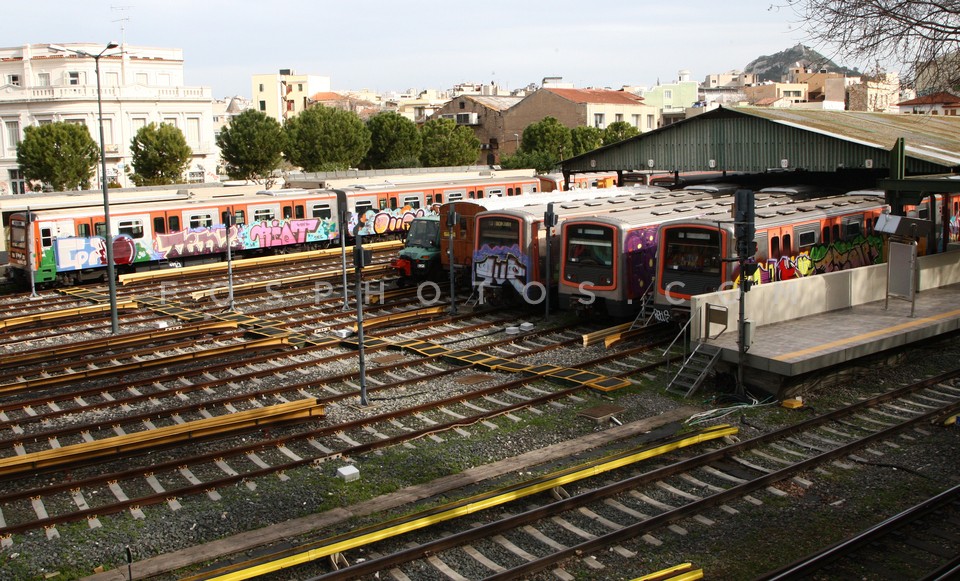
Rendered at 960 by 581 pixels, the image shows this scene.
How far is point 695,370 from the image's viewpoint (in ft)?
49.3

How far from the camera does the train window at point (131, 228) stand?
89.3 feet

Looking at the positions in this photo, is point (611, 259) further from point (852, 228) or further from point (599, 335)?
point (852, 228)

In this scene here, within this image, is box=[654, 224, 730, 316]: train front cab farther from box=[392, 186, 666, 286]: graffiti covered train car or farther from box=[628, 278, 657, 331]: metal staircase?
box=[392, 186, 666, 286]: graffiti covered train car

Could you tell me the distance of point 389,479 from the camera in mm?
11258

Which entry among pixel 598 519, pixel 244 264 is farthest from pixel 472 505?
pixel 244 264

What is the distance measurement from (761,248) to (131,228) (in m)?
19.1

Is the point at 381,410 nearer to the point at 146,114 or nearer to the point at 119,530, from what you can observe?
the point at 119,530

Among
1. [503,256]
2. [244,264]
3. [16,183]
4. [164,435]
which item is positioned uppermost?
[16,183]

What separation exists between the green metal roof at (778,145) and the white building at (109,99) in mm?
37647

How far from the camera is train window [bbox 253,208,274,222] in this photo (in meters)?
31.0

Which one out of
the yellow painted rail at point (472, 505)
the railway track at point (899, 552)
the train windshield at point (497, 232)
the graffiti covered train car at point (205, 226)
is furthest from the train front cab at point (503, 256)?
the railway track at point (899, 552)

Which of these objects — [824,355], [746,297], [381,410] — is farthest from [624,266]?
[381,410]

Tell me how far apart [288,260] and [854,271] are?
18.9m

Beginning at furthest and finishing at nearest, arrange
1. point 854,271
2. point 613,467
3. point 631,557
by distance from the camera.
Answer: point 854,271 → point 613,467 → point 631,557
